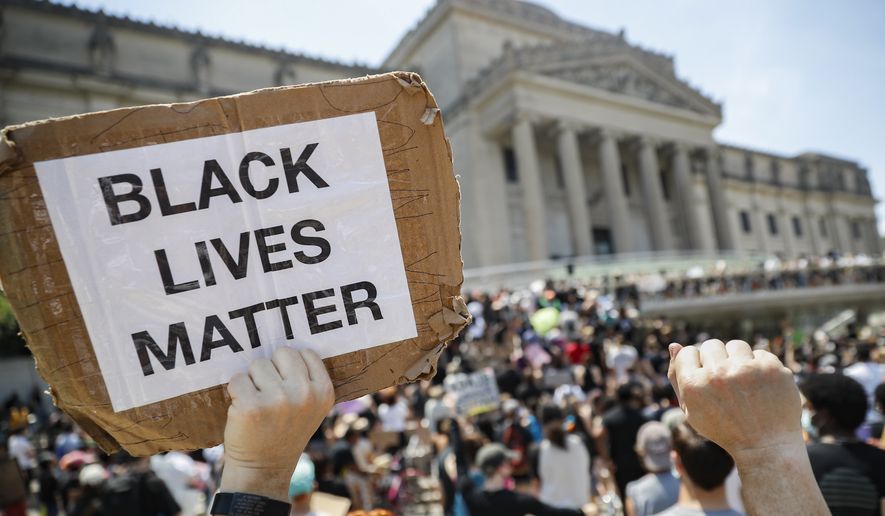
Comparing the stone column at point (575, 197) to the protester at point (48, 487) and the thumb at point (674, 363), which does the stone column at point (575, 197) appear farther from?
the thumb at point (674, 363)

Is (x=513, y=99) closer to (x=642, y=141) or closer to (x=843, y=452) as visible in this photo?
(x=642, y=141)

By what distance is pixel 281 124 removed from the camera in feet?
4.86

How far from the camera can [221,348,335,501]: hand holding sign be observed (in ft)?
4.00

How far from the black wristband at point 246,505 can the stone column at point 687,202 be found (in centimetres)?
3916

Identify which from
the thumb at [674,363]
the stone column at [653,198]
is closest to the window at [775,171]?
the stone column at [653,198]

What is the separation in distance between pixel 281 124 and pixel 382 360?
2.12 feet

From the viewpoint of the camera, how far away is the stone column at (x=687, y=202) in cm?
3719

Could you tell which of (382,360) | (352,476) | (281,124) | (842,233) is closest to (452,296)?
(382,360)

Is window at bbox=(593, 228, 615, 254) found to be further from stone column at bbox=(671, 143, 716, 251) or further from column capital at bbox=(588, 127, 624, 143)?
column capital at bbox=(588, 127, 624, 143)

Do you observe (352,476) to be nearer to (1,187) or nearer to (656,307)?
(1,187)

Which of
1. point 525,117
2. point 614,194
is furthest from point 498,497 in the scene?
point 614,194

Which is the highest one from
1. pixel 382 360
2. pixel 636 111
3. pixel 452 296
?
pixel 636 111

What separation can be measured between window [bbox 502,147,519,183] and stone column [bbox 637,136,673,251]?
753 centimetres

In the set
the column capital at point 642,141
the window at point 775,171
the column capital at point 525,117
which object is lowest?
the window at point 775,171
